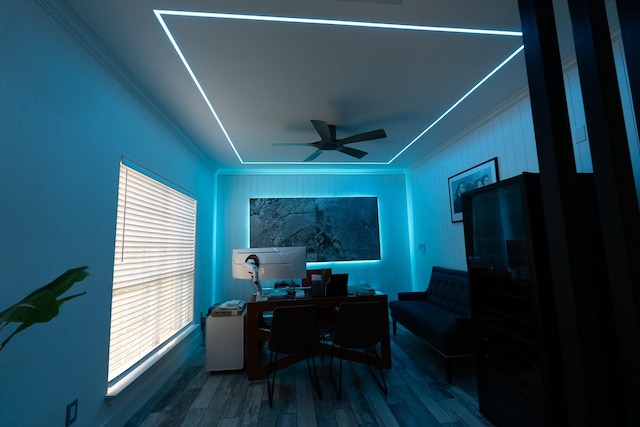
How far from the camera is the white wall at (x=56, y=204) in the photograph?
1.31 meters

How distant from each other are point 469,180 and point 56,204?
13.4ft

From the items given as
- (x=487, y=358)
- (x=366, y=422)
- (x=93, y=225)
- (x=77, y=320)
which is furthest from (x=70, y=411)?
(x=487, y=358)

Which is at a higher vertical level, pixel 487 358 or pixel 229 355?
pixel 487 358

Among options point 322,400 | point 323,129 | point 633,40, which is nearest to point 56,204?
point 323,129

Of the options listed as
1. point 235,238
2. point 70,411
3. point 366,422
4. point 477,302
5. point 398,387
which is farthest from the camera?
point 235,238

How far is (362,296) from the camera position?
2889 millimetres

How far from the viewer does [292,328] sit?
2.47 m

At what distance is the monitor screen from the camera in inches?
118

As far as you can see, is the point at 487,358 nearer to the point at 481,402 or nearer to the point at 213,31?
the point at 481,402

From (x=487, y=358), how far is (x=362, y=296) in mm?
1202

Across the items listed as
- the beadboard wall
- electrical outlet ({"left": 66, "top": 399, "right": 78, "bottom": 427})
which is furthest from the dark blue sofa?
electrical outlet ({"left": 66, "top": 399, "right": 78, "bottom": 427})

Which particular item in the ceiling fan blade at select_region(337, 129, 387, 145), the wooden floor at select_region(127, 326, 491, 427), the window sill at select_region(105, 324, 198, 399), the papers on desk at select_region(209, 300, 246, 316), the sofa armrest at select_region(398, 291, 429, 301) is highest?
the ceiling fan blade at select_region(337, 129, 387, 145)

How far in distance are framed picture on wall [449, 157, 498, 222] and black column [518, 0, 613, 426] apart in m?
1.95

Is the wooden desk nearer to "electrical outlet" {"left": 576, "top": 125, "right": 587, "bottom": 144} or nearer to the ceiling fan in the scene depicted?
the ceiling fan
